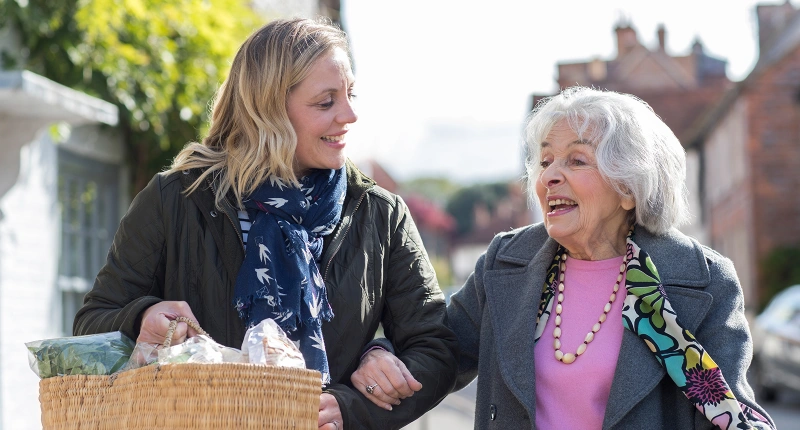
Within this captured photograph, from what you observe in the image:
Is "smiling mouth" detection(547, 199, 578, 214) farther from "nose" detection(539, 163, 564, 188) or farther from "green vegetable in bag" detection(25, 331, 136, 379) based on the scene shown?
"green vegetable in bag" detection(25, 331, 136, 379)

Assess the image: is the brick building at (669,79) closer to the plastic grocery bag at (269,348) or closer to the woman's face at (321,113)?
the woman's face at (321,113)

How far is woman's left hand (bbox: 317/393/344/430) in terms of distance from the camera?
112 inches

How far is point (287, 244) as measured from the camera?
298 centimetres

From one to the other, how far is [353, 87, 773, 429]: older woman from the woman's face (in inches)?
23.2

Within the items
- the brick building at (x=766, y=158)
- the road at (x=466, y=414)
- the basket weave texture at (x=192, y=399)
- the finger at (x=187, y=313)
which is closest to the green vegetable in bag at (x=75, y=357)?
the basket weave texture at (x=192, y=399)

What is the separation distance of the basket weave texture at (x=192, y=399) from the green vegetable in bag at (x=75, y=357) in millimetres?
39

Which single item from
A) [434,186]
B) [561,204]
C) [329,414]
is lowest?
[329,414]

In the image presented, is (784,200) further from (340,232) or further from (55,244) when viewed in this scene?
(340,232)

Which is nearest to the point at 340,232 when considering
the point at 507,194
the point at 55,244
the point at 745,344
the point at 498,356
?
the point at 498,356

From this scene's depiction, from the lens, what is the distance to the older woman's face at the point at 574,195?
3.29 m

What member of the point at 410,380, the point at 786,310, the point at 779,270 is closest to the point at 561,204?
the point at 410,380

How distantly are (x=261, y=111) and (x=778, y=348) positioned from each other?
11.7 metres

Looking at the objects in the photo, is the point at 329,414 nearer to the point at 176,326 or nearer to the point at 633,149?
the point at 176,326

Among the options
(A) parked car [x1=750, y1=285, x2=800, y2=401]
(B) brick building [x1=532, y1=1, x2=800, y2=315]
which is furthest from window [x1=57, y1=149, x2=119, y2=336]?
(B) brick building [x1=532, y1=1, x2=800, y2=315]
